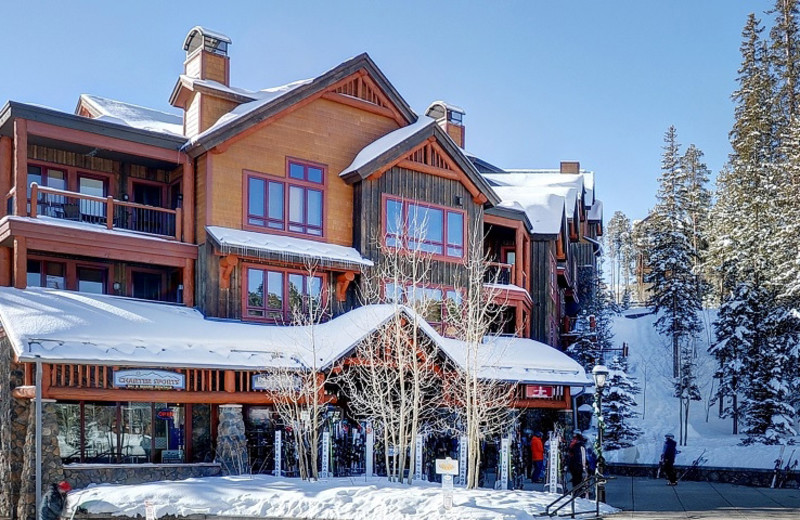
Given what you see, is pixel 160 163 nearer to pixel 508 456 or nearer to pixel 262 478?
pixel 262 478

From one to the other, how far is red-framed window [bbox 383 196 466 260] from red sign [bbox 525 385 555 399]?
4877 millimetres

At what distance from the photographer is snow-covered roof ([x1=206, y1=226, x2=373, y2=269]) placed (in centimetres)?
2475

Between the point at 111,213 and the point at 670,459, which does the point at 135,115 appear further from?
the point at 670,459

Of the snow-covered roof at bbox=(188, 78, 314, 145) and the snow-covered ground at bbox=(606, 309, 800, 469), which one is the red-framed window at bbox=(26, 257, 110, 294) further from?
the snow-covered ground at bbox=(606, 309, 800, 469)

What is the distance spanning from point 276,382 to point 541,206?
722 inches

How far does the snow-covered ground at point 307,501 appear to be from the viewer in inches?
645

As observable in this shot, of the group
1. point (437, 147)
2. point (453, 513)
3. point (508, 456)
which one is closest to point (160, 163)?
point (437, 147)

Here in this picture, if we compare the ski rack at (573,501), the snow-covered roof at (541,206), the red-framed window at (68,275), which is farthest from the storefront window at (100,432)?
the snow-covered roof at (541,206)

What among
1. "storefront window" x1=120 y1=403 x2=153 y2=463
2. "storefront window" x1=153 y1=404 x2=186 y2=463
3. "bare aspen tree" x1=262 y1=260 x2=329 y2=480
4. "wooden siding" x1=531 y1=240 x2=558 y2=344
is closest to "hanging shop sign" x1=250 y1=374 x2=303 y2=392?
"bare aspen tree" x1=262 y1=260 x2=329 y2=480

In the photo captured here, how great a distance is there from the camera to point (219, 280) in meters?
25.3

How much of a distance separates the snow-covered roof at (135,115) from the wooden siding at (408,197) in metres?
6.00

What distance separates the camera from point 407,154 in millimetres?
28641

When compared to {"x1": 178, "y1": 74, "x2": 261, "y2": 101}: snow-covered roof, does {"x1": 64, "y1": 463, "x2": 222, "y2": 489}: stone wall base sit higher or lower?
lower

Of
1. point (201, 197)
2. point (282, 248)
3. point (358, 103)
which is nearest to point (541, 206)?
point (358, 103)
